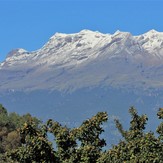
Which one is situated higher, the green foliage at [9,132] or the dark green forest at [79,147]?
the green foliage at [9,132]

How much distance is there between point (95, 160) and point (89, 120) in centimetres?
202

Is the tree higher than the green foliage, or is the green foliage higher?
A: the green foliage

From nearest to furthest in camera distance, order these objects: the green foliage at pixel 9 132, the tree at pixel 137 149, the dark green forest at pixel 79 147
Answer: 1. the tree at pixel 137 149
2. the dark green forest at pixel 79 147
3. the green foliage at pixel 9 132

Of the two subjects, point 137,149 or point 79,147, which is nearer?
point 137,149

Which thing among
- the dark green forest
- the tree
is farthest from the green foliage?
the dark green forest

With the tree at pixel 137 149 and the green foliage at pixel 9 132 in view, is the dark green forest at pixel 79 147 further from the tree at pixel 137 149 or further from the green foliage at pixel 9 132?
the green foliage at pixel 9 132

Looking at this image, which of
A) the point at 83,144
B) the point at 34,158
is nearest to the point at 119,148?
the point at 83,144

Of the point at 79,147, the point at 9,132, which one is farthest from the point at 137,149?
the point at 9,132

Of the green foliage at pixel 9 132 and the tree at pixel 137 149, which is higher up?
the green foliage at pixel 9 132

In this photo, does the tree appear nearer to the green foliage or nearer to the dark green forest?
the dark green forest

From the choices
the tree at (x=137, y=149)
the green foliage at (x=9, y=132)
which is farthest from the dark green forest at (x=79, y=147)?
the green foliage at (x=9, y=132)

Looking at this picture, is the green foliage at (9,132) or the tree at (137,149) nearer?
the tree at (137,149)

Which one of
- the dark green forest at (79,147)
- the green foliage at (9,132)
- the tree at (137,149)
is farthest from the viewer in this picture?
the green foliage at (9,132)

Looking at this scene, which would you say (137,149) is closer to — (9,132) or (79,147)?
(79,147)
